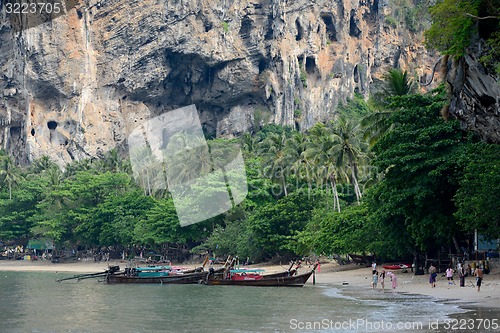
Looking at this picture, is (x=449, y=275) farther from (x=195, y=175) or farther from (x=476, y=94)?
(x=195, y=175)

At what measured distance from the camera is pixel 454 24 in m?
26.6

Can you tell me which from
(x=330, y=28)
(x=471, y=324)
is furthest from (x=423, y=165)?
(x=330, y=28)

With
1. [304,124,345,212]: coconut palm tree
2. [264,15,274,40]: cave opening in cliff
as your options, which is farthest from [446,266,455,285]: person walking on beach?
[264,15,274,40]: cave opening in cliff

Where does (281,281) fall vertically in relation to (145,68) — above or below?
below

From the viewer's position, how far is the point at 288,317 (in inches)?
1090

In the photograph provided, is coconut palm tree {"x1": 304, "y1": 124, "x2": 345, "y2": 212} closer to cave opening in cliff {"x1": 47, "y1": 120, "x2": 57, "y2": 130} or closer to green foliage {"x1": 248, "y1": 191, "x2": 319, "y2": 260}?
green foliage {"x1": 248, "y1": 191, "x2": 319, "y2": 260}

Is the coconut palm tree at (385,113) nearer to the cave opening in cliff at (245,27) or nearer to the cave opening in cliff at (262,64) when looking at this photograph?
the cave opening in cliff at (262,64)

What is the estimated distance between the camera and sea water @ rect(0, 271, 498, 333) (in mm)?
25031

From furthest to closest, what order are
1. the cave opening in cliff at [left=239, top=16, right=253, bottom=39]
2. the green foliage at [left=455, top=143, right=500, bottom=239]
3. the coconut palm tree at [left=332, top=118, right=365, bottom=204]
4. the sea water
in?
1. the cave opening in cliff at [left=239, top=16, right=253, bottom=39]
2. the coconut palm tree at [left=332, top=118, right=365, bottom=204]
3. the green foliage at [left=455, top=143, right=500, bottom=239]
4. the sea water

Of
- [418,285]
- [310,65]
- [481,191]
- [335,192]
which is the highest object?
[310,65]

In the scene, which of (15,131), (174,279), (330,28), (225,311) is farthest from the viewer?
(330,28)

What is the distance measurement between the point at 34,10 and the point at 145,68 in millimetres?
16990

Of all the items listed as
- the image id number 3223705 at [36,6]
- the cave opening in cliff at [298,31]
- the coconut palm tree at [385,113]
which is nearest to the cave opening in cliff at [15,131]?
the image id number 3223705 at [36,6]

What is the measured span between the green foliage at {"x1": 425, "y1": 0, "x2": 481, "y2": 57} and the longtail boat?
1736 centimetres
